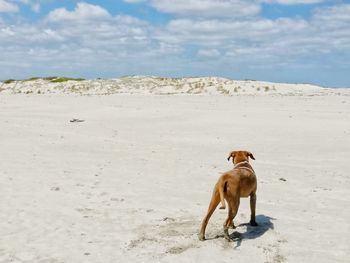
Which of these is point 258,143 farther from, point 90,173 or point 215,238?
point 215,238

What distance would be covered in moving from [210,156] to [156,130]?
7.06 metres

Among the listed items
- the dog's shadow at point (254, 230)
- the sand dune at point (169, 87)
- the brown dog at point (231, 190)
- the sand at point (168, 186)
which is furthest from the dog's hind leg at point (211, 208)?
the sand dune at point (169, 87)

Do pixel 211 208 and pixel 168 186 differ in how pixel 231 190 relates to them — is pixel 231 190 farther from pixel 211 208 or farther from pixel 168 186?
pixel 168 186

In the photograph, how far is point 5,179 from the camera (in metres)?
13.5

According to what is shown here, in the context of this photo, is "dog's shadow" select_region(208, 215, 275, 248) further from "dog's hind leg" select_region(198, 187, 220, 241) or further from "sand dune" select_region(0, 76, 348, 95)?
"sand dune" select_region(0, 76, 348, 95)

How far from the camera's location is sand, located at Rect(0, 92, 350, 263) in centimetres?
841

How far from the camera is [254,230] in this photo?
9266mm

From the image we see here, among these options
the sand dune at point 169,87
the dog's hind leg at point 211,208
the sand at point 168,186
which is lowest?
the sand at point 168,186

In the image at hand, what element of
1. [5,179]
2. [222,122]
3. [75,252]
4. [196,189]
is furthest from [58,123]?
[75,252]

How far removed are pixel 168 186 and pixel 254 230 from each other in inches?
166

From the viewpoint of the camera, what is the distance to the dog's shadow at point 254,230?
8828mm

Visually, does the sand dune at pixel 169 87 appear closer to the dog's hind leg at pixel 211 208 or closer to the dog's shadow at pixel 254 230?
the dog's shadow at pixel 254 230

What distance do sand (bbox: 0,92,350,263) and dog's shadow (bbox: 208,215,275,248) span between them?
1.3 inches

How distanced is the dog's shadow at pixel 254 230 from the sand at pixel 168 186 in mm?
34
